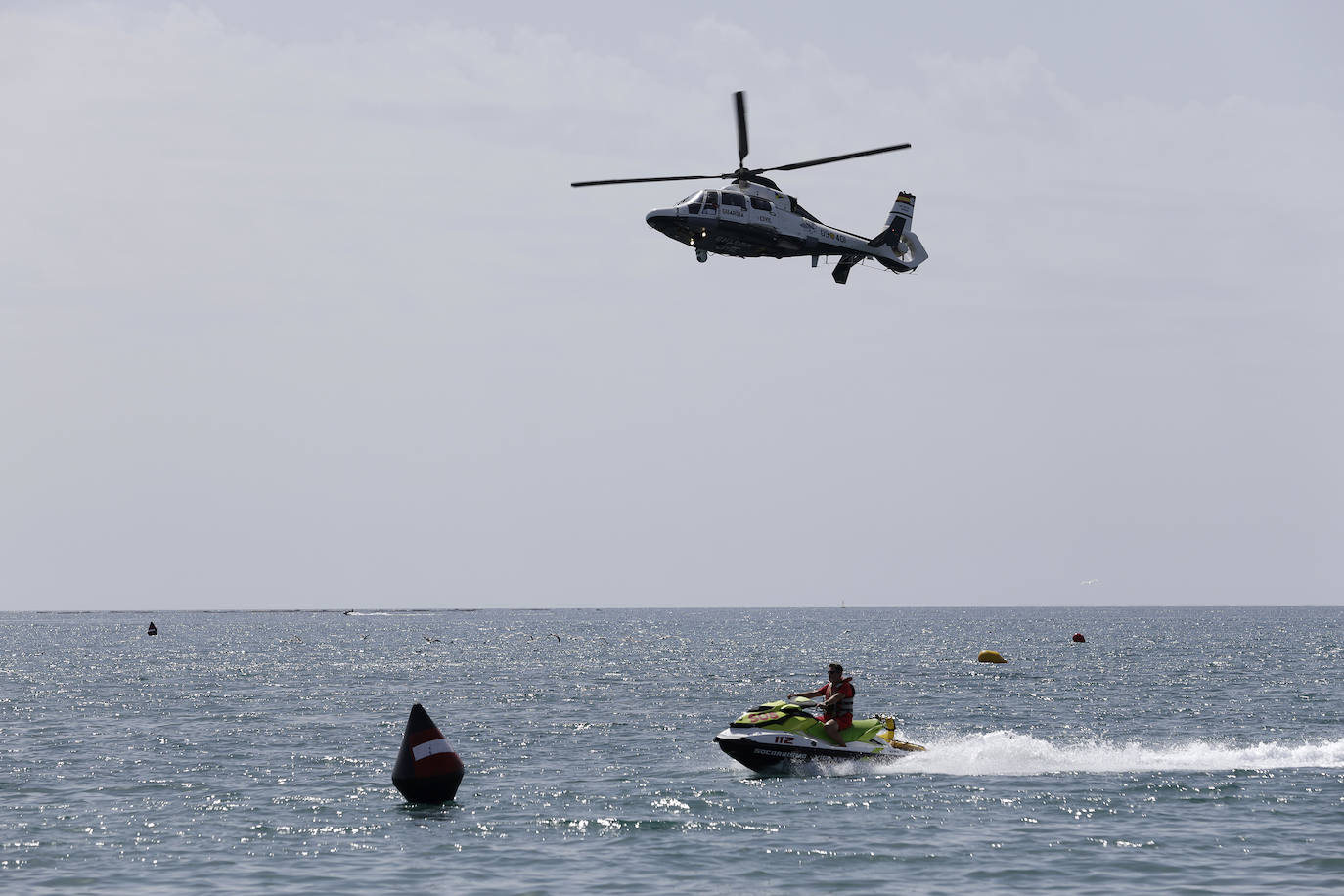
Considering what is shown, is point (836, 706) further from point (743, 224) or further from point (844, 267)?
point (844, 267)

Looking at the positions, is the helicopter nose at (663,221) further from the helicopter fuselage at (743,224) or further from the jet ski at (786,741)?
the jet ski at (786,741)

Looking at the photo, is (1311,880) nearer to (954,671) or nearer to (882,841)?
(882,841)

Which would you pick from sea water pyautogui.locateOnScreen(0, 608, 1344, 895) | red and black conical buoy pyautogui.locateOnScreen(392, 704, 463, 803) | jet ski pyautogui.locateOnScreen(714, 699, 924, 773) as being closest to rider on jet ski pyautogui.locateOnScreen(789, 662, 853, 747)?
jet ski pyautogui.locateOnScreen(714, 699, 924, 773)

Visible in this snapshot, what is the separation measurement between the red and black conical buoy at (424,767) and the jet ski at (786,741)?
6197 mm

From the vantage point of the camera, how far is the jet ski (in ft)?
99.9

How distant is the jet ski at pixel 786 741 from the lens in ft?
99.9

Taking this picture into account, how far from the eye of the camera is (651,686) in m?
66.9

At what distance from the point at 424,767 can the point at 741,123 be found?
65.3 ft

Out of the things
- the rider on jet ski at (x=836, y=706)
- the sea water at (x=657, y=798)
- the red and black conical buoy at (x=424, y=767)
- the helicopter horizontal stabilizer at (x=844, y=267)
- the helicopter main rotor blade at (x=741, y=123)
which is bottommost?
the sea water at (x=657, y=798)

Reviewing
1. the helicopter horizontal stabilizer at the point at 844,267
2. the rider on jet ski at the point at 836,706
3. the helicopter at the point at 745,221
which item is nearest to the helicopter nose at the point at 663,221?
the helicopter at the point at 745,221

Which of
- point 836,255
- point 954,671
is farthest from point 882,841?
point 954,671

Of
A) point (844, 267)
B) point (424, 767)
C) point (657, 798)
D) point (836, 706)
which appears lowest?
point (657, 798)

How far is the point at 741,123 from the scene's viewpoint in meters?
37.9

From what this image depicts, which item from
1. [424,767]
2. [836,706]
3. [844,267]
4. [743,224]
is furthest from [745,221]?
[424,767]
